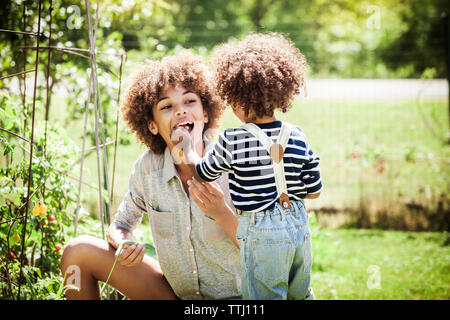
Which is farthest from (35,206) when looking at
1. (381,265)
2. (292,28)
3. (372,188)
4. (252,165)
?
(292,28)

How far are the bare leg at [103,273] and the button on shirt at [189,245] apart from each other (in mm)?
79

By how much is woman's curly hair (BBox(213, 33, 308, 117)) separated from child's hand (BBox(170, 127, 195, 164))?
9.7 inches

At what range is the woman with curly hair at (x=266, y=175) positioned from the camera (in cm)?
148

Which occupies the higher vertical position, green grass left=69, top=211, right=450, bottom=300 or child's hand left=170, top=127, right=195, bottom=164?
child's hand left=170, top=127, right=195, bottom=164

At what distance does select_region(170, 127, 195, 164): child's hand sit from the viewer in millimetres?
1749

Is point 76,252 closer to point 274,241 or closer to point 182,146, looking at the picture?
point 182,146

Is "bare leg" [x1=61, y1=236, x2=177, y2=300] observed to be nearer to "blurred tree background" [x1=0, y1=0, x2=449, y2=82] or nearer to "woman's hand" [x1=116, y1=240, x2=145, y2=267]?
"woman's hand" [x1=116, y1=240, x2=145, y2=267]

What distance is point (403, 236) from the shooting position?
3947mm

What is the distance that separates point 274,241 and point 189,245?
0.49m

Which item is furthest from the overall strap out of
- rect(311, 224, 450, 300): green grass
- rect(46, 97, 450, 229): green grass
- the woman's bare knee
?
rect(46, 97, 450, 229): green grass

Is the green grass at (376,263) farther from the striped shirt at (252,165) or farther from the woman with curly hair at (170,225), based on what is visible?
the striped shirt at (252,165)
